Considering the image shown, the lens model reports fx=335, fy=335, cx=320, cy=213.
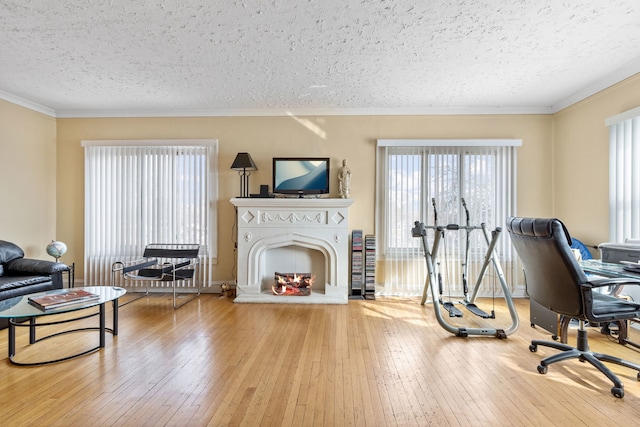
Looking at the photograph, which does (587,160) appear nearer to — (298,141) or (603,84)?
(603,84)

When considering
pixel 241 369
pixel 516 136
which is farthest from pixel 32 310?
pixel 516 136

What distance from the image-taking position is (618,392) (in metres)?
2.11

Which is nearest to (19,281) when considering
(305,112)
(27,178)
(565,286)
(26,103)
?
(27,178)

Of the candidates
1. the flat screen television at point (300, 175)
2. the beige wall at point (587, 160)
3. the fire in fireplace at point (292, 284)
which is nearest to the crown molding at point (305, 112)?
the beige wall at point (587, 160)

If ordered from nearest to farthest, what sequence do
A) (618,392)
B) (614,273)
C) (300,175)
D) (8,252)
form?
1. (618,392)
2. (614,273)
3. (8,252)
4. (300,175)

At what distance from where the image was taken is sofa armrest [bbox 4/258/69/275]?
3.68 meters

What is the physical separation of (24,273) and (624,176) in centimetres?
657

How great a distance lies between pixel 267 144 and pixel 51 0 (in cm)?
285

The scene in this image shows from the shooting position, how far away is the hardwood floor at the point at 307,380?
1914 millimetres

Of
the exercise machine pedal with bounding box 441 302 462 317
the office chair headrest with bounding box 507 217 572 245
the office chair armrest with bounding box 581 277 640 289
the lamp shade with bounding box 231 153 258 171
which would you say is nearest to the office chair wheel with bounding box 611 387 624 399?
the office chair armrest with bounding box 581 277 640 289

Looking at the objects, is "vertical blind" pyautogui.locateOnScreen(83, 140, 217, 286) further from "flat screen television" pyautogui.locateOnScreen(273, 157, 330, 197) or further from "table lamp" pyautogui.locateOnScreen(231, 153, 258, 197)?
"flat screen television" pyautogui.locateOnScreen(273, 157, 330, 197)

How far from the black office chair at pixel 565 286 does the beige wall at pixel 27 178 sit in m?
5.85

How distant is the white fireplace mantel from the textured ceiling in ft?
4.64

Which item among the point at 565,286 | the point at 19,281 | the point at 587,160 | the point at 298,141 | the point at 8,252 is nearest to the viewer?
the point at 565,286
